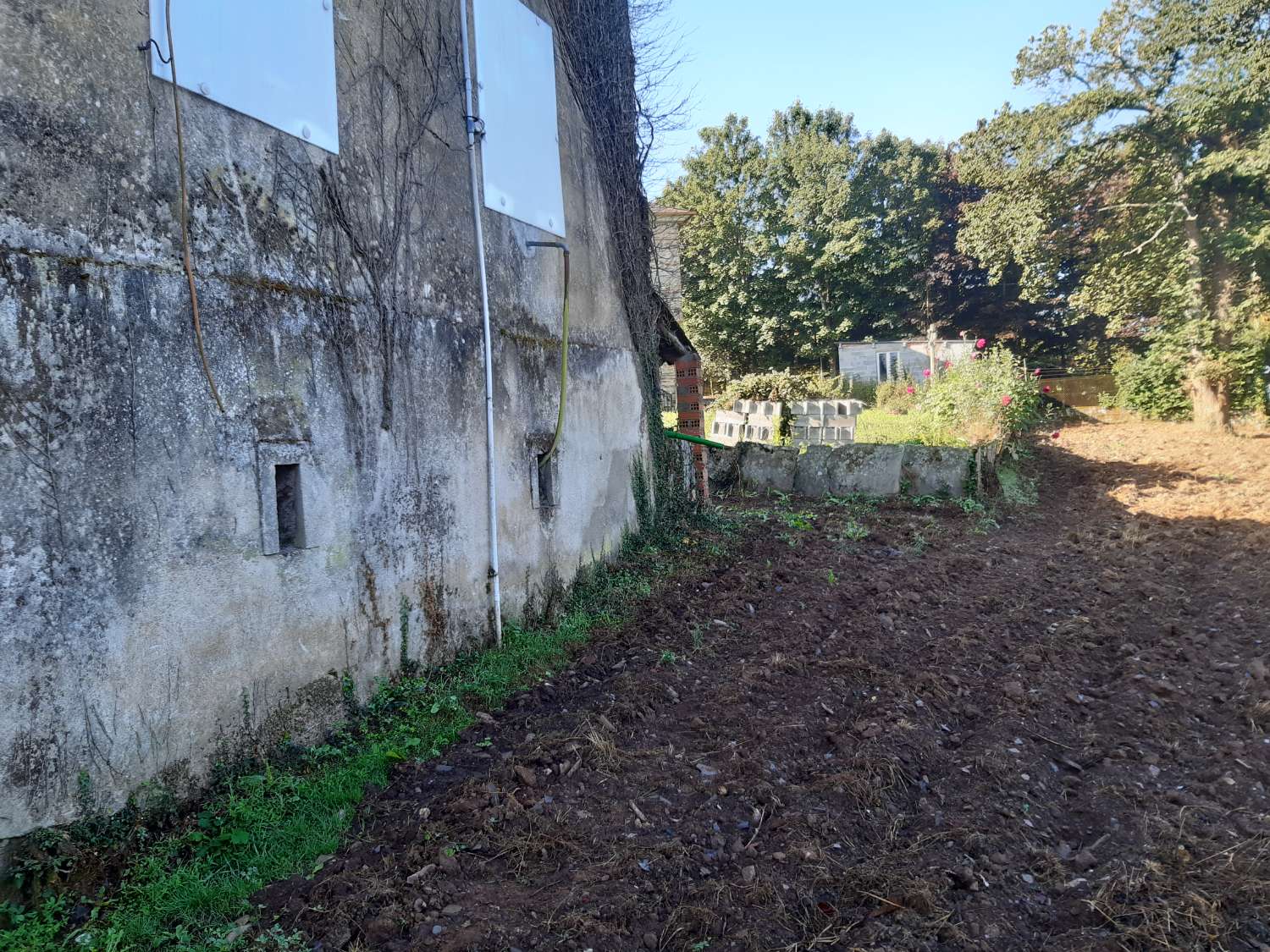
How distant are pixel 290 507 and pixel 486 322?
1.94 meters

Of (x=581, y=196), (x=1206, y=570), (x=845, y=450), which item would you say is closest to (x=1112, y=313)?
(x=845, y=450)

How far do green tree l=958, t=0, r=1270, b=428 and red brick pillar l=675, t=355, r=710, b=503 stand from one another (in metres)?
12.2

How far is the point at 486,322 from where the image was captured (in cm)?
521

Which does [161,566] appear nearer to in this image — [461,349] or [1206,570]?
[461,349]

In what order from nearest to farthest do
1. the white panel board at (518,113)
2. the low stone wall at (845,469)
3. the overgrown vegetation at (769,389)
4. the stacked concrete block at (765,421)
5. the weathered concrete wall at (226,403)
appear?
the weathered concrete wall at (226,403)
the white panel board at (518,113)
the low stone wall at (845,469)
the stacked concrete block at (765,421)
the overgrown vegetation at (769,389)

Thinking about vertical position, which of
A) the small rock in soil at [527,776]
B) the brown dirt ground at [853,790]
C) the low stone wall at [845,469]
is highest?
the low stone wall at [845,469]

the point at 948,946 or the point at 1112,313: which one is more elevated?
the point at 1112,313

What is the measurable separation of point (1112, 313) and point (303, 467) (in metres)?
19.1

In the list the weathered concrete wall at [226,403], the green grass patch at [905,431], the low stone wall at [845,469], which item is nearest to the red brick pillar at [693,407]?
the low stone wall at [845,469]

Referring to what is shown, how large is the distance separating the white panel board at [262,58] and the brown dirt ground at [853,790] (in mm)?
3369

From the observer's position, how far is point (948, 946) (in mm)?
2557

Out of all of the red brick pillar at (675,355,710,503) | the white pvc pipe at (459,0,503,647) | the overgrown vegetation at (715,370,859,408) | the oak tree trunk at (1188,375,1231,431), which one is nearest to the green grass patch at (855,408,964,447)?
the overgrown vegetation at (715,370,859,408)

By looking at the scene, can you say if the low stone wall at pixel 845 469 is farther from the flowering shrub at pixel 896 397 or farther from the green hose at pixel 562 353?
the flowering shrub at pixel 896 397

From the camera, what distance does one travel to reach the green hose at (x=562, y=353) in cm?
599
